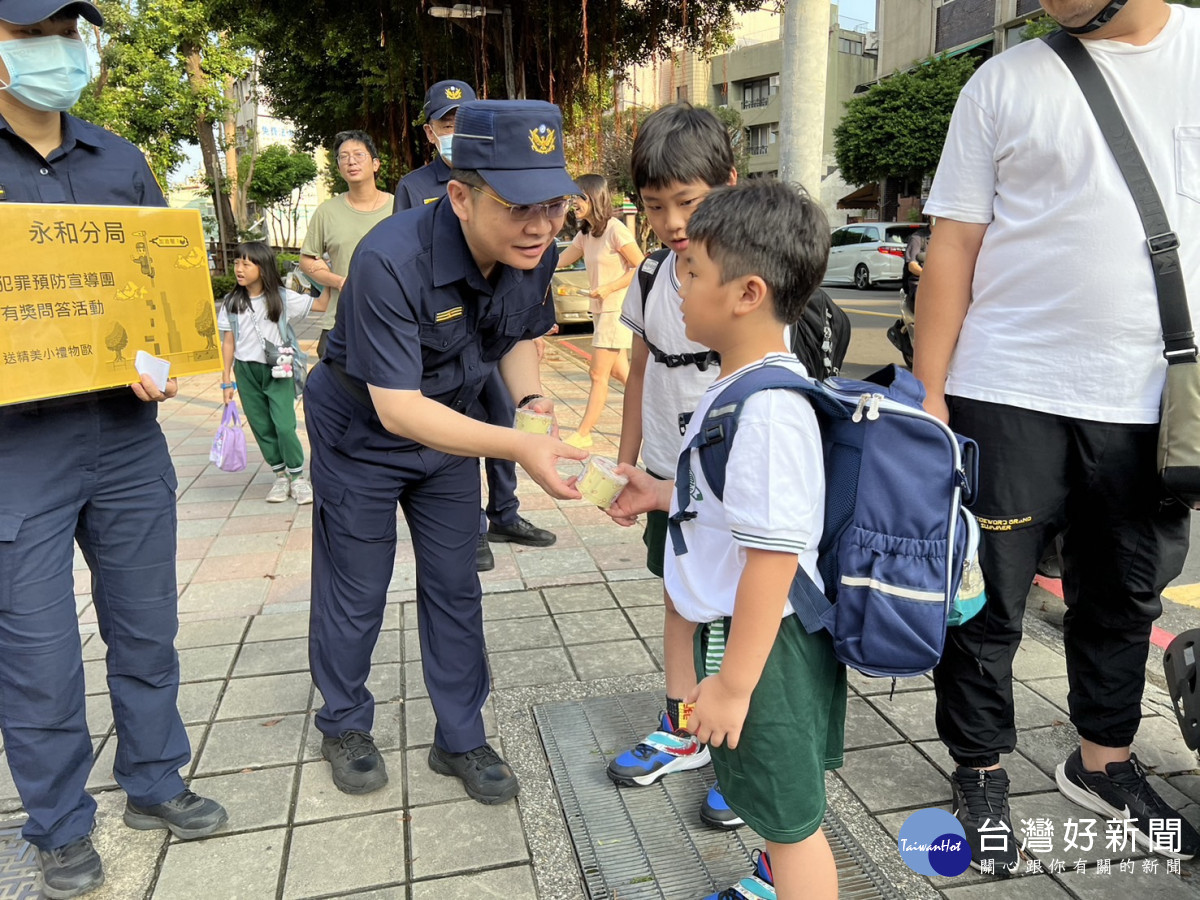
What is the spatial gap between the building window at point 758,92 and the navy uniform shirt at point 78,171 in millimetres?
51955

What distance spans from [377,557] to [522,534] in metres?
2.22

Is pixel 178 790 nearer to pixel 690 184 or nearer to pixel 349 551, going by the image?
pixel 349 551

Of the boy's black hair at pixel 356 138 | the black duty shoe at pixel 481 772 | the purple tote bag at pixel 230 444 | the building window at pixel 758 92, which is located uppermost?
the building window at pixel 758 92

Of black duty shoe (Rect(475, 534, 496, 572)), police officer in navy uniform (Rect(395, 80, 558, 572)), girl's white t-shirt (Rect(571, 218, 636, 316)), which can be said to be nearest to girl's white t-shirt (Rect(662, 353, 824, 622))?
police officer in navy uniform (Rect(395, 80, 558, 572))

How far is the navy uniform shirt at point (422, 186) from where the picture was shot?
4152 millimetres

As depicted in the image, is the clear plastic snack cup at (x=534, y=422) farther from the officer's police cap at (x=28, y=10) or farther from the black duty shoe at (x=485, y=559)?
the black duty shoe at (x=485, y=559)

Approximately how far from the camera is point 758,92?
50781 mm

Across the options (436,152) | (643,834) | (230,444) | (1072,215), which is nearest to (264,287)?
(230,444)

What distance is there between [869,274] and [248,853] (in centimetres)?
2094

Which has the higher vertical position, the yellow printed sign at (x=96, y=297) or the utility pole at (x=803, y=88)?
the utility pole at (x=803, y=88)

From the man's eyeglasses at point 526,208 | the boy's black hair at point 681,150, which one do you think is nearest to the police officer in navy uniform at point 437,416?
the man's eyeglasses at point 526,208

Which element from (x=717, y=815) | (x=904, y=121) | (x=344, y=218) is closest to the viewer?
(x=717, y=815)

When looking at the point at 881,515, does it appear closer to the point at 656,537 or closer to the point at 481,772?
the point at 656,537

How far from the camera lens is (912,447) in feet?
5.28
